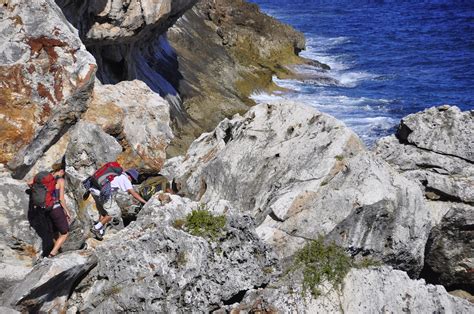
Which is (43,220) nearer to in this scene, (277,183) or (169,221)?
(169,221)

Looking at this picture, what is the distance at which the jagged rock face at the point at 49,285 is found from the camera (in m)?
11.2

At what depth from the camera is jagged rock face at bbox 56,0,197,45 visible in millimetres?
23891

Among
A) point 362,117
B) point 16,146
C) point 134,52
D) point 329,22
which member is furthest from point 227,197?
point 329,22

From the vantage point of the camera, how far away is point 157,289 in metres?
11.8

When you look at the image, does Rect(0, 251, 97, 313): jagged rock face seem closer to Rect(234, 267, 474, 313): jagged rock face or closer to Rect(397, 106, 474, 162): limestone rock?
Rect(234, 267, 474, 313): jagged rock face

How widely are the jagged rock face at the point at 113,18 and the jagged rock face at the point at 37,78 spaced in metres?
6.20

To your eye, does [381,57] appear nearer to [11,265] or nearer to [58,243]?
[58,243]

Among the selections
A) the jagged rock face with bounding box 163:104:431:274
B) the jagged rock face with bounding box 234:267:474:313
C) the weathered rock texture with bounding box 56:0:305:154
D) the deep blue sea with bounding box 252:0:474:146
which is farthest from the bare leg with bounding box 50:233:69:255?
the deep blue sea with bounding box 252:0:474:146

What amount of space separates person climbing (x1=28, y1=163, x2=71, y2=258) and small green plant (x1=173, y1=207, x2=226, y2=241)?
238cm

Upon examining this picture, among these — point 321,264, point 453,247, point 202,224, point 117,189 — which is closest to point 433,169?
point 453,247

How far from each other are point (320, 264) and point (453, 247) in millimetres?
4766

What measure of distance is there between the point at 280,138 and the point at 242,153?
1.01 meters

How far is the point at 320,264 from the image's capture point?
12.5 metres

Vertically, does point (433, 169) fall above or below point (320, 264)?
below
